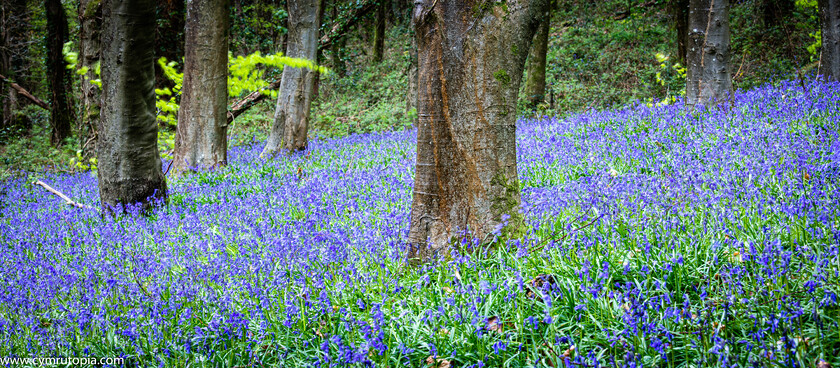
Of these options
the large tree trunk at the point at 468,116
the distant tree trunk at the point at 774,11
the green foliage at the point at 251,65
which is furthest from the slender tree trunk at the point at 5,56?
the distant tree trunk at the point at 774,11

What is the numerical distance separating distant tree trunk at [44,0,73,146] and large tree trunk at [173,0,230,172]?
12.7 m

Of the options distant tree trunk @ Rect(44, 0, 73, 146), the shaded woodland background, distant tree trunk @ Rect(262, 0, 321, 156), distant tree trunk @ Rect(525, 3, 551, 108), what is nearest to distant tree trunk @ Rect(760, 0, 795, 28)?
the shaded woodland background

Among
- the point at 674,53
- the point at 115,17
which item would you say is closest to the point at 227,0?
the point at 115,17

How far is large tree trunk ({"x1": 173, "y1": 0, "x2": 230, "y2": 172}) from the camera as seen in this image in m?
8.12

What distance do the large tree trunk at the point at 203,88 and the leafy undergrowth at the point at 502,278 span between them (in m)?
3.31

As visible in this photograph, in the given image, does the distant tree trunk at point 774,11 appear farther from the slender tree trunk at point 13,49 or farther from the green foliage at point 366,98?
the slender tree trunk at point 13,49

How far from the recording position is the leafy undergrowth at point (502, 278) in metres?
1.99

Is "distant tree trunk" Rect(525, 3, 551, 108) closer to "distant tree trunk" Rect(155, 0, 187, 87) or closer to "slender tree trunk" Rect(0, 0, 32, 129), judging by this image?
"distant tree trunk" Rect(155, 0, 187, 87)

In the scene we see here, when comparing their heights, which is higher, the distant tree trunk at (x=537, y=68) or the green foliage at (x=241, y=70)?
the distant tree trunk at (x=537, y=68)

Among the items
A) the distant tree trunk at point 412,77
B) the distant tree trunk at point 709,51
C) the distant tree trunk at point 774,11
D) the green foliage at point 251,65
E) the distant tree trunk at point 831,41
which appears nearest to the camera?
the distant tree trunk at point 709,51

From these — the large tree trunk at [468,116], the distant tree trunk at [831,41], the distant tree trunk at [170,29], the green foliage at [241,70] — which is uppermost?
the distant tree trunk at [170,29]

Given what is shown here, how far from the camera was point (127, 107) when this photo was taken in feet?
18.8

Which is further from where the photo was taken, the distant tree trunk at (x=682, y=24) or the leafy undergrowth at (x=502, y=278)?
the distant tree trunk at (x=682, y=24)

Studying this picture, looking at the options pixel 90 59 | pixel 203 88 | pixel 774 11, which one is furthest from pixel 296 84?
pixel 774 11
